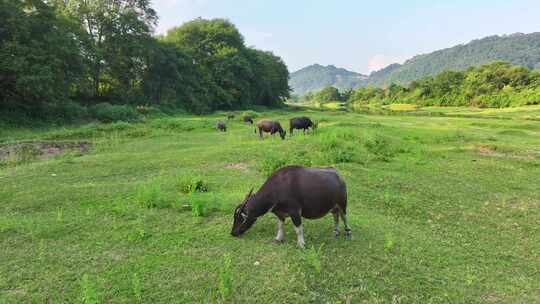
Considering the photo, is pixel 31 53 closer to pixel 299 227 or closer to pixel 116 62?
pixel 116 62

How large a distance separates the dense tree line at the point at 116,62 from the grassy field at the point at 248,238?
16.0m

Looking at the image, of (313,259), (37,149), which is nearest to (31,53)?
(37,149)

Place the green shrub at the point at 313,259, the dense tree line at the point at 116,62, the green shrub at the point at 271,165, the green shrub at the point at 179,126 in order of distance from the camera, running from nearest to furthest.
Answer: the green shrub at the point at 313,259 → the green shrub at the point at 271,165 → the dense tree line at the point at 116,62 → the green shrub at the point at 179,126

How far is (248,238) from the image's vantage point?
6.44m

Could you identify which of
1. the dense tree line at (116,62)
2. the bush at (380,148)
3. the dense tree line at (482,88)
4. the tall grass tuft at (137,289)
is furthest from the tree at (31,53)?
the dense tree line at (482,88)

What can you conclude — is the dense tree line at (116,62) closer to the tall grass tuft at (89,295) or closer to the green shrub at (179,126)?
the green shrub at (179,126)

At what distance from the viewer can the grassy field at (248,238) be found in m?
4.91

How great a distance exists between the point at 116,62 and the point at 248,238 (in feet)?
136

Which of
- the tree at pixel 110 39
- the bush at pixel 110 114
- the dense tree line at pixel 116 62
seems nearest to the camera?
the dense tree line at pixel 116 62

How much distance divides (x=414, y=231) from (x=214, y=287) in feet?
15.5

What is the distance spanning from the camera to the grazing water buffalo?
5.92 m

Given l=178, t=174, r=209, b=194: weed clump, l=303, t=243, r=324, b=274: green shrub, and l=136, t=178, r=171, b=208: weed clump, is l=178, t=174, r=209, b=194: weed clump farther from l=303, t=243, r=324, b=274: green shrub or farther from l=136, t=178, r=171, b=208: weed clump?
l=303, t=243, r=324, b=274: green shrub

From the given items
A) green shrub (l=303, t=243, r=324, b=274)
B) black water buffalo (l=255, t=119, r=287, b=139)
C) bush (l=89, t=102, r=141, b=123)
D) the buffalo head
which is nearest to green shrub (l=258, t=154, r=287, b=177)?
the buffalo head

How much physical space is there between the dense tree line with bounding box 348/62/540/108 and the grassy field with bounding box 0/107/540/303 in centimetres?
7201
